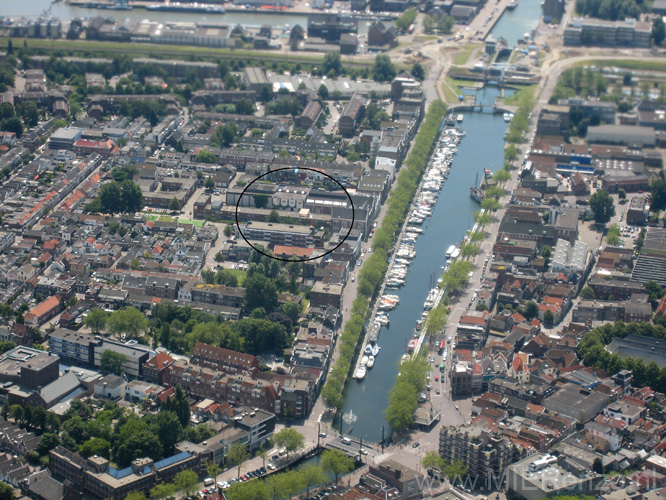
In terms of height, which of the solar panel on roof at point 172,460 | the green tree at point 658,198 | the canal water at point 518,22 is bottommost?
the solar panel on roof at point 172,460

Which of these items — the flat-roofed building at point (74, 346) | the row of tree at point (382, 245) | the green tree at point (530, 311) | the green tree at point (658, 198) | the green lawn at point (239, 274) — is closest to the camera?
the row of tree at point (382, 245)

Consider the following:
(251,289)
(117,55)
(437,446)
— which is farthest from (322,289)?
(117,55)

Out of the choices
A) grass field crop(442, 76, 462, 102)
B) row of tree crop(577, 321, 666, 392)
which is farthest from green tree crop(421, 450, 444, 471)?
grass field crop(442, 76, 462, 102)

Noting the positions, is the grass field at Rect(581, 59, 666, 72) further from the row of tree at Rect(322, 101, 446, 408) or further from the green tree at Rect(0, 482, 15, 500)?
the green tree at Rect(0, 482, 15, 500)

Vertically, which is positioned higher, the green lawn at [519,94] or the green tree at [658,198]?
the green lawn at [519,94]

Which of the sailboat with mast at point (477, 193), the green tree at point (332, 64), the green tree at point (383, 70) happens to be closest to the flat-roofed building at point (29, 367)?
the sailboat with mast at point (477, 193)

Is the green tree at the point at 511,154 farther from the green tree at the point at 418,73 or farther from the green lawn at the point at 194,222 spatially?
the green lawn at the point at 194,222

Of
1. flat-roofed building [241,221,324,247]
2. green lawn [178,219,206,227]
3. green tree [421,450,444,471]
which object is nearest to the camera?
green tree [421,450,444,471]

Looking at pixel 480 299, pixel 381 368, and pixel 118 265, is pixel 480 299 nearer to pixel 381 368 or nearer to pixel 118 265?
pixel 381 368
